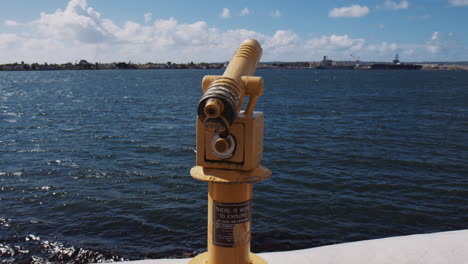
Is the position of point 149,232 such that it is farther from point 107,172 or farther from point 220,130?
point 220,130

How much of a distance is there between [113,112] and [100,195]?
2720 centimetres

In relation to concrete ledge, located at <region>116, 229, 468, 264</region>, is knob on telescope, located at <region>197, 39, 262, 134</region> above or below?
above

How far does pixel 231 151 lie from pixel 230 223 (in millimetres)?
683

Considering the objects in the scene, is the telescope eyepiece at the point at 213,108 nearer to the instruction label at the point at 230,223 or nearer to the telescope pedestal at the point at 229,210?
the telescope pedestal at the point at 229,210

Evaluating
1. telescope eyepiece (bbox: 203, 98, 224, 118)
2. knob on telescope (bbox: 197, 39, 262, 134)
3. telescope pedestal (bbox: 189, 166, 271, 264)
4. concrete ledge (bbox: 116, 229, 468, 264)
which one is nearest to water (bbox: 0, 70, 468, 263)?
concrete ledge (bbox: 116, 229, 468, 264)

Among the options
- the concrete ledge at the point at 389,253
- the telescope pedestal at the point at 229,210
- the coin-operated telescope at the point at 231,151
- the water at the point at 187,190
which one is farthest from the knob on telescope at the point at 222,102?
the water at the point at 187,190

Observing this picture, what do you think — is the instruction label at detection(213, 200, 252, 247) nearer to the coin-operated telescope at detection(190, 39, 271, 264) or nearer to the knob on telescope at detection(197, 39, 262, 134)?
the coin-operated telescope at detection(190, 39, 271, 264)

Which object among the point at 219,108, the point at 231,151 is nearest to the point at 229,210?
the point at 231,151

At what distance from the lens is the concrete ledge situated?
15.4 feet

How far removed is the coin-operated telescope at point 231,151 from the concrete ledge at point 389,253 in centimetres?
132

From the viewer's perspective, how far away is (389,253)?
482 cm

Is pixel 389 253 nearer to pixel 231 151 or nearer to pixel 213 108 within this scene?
pixel 231 151

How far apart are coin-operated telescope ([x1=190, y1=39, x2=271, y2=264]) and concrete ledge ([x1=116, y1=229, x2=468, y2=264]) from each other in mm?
1321

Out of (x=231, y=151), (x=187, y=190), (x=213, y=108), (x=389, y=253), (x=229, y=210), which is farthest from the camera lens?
(x=187, y=190)
